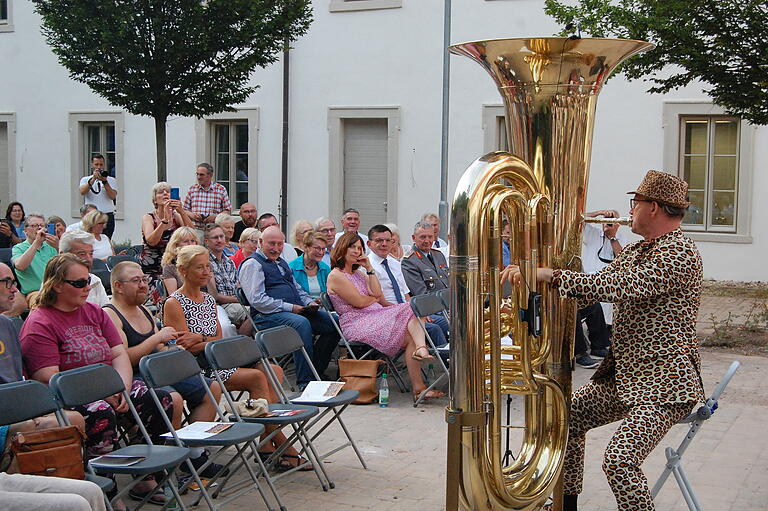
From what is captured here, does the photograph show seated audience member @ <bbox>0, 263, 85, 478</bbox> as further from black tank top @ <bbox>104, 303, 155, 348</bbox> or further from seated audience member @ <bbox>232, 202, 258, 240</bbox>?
seated audience member @ <bbox>232, 202, 258, 240</bbox>

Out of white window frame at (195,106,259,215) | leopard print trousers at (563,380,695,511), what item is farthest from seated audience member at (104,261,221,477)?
white window frame at (195,106,259,215)

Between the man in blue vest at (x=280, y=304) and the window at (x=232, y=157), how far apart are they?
1072 centimetres

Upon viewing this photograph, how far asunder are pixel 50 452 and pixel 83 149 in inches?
677

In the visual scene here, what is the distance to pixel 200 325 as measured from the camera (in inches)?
254

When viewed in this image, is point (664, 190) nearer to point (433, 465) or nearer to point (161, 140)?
point (433, 465)

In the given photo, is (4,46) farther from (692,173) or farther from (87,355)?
(87,355)

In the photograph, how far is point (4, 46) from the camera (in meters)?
20.7

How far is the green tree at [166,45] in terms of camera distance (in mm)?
13836

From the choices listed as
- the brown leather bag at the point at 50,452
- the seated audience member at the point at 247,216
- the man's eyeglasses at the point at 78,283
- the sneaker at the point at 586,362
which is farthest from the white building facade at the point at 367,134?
the brown leather bag at the point at 50,452

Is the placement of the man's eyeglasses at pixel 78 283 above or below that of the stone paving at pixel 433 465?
above

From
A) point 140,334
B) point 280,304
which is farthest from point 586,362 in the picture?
point 140,334

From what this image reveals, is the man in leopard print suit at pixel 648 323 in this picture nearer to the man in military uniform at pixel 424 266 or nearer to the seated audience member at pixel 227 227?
the man in military uniform at pixel 424 266

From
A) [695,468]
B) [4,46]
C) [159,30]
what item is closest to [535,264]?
[695,468]

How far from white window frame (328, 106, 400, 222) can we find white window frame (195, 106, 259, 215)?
1.52 meters
